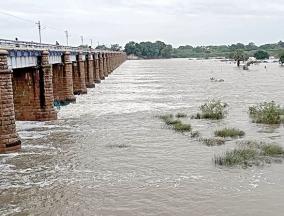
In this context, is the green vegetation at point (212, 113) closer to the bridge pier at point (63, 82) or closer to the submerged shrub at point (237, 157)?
the submerged shrub at point (237, 157)

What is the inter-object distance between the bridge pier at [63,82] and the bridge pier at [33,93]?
10.4 meters

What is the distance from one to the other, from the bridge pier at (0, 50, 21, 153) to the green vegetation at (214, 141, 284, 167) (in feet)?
34.0

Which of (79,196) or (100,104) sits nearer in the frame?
(79,196)

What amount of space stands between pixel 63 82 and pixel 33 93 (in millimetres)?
11899

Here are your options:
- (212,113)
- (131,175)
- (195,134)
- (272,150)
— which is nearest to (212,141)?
(195,134)

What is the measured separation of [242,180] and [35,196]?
7416mm

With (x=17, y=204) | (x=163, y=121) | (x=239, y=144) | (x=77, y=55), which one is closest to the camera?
(x=17, y=204)

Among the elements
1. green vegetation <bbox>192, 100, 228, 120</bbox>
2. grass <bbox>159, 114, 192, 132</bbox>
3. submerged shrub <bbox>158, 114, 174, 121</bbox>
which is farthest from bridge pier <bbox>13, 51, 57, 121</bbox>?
green vegetation <bbox>192, 100, 228, 120</bbox>

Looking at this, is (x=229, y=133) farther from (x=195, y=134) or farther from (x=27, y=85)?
(x=27, y=85)

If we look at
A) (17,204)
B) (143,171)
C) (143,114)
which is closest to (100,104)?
(143,114)

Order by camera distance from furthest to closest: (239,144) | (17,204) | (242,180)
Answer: (239,144) < (242,180) < (17,204)

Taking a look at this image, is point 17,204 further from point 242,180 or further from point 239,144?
point 239,144

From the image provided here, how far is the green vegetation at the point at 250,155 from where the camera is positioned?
19.7 metres

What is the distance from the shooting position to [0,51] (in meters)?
24.2
